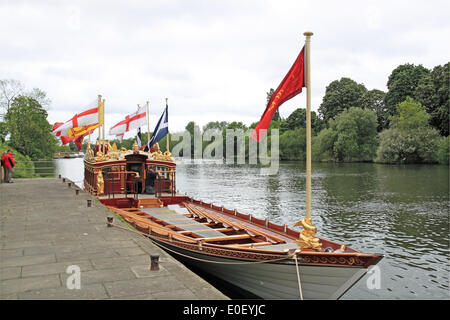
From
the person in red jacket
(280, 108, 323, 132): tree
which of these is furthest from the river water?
(280, 108, 323, 132): tree

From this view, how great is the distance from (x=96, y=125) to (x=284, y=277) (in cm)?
1734

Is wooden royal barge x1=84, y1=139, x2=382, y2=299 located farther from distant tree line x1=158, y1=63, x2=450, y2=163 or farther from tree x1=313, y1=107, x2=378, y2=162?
tree x1=313, y1=107, x2=378, y2=162

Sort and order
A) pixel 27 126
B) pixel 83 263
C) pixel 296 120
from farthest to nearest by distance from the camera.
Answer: pixel 296 120 < pixel 27 126 < pixel 83 263

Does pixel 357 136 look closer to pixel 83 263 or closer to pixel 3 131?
pixel 3 131

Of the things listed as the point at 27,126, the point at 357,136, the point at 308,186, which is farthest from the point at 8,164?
the point at 357,136

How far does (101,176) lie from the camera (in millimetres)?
19109

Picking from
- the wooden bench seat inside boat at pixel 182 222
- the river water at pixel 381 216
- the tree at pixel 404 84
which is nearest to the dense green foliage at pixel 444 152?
the tree at pixel 404 84

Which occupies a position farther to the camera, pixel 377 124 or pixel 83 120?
pixel 377 124

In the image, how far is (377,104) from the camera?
8881cm

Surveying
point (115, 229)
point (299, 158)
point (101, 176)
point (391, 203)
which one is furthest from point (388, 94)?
point (115, 229)

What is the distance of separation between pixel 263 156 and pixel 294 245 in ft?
269

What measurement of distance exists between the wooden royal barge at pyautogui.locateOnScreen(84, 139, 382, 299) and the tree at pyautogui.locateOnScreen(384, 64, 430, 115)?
71.3 m

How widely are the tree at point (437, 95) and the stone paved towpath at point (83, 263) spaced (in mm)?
71927
